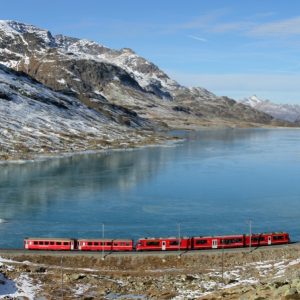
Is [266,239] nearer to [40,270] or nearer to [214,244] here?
[214,244]

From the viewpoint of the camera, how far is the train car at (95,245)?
73.2 metres

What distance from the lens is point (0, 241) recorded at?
82062mm

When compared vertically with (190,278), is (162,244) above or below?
above

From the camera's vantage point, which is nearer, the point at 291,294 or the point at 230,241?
the point at 291,294

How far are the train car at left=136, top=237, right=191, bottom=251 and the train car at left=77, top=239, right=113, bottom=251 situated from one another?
4179 mm

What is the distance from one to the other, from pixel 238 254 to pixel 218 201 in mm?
40978

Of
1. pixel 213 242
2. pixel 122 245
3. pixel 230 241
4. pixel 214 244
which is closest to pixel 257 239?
pixel 230 241

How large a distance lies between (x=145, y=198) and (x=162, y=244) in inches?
1707

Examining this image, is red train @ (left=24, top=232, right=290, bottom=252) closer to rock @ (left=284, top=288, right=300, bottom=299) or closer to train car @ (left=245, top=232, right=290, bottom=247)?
train car @ (left=245, top=232, right=290, bottom=247)

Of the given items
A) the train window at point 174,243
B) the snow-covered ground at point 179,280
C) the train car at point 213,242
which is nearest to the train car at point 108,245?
the train window at point 174,243

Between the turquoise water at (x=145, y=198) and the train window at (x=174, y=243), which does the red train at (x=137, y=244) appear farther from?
the turquoise water at (x=145, y=198)

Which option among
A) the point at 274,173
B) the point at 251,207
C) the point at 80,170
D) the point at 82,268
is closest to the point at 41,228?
the point at 82,268

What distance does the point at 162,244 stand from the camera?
73.9 m

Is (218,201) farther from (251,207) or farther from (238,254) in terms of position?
(238,254)
